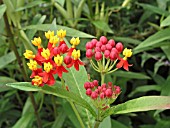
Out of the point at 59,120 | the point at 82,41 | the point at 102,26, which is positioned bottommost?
the point at 59,120

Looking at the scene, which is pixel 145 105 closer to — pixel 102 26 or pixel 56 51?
pixel 56 51

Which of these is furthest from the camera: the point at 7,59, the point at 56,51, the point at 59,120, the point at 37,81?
the point at 59,120

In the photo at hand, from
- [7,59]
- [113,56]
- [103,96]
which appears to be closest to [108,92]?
[103,96]

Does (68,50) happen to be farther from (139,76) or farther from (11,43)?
(139,76)

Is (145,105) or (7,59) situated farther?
(7,59)

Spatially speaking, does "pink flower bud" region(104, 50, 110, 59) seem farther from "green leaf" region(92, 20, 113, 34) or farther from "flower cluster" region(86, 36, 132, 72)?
"green leaf" region(92, 20, 113, 34)

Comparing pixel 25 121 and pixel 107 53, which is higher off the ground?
pixel 107 53

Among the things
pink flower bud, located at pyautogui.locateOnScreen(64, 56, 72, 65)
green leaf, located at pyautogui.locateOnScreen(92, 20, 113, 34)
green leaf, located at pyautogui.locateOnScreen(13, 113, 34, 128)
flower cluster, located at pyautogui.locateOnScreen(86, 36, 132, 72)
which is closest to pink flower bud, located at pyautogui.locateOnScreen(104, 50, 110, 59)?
flower cluster, located at pyautogui.locateOnScreen(86, 36, 132, 72)

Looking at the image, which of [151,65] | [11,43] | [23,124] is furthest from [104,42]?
[151,65]
